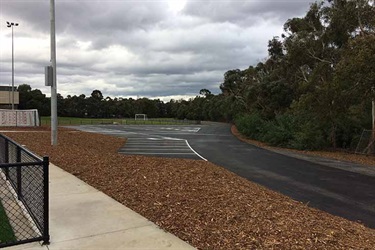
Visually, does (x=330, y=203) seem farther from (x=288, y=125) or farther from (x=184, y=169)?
(x=288, y=125)

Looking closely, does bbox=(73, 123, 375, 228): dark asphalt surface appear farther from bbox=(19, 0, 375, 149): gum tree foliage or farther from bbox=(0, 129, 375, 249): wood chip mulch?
bbox=(19, 0, 375, 149): gum tree foliage

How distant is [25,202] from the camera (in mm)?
6363

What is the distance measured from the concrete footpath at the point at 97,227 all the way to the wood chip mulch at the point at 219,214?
0.82 ft

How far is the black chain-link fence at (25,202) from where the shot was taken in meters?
4.55

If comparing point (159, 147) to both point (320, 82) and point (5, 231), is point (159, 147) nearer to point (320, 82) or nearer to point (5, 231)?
point (320, 82)

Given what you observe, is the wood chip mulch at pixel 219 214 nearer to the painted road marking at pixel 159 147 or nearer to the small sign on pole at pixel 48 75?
the small sign on pole at pixel 48 75

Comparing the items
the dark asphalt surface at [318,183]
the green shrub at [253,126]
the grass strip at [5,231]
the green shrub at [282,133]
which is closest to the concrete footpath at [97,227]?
the grass strip at [5,231]

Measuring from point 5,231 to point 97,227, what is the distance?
4.69 feet

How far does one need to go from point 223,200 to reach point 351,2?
621 inches

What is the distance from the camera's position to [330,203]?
8.53 meters

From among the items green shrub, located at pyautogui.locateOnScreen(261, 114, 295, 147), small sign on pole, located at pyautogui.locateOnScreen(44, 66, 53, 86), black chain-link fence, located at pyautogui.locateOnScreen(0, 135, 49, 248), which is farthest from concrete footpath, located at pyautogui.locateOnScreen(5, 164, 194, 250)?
green shrub, located at pyautogui.locateOnScreen(261, 114, 295, 147)

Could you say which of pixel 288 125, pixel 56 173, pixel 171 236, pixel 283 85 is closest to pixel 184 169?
pixel 56 173

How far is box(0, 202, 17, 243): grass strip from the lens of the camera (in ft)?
16.4

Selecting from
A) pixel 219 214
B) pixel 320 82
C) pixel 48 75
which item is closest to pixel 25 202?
pixel 219 214
